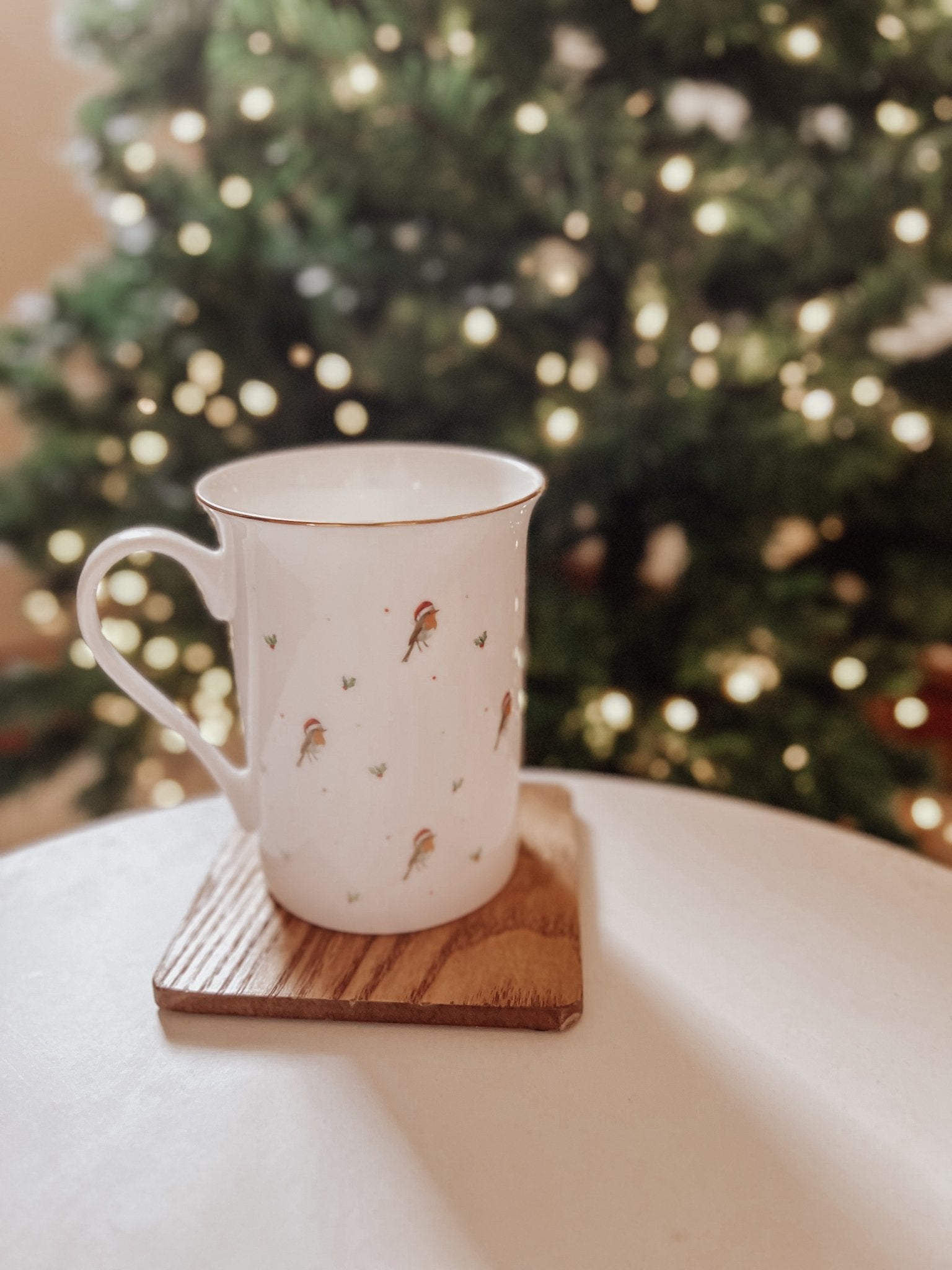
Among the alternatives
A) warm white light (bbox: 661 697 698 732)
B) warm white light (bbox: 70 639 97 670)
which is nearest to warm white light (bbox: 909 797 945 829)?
warm white light (bbox: 661 697 698 732)

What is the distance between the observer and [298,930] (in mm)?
455

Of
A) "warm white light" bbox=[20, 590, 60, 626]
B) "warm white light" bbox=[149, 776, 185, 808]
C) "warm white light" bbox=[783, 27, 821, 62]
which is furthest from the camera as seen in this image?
"warm white light" bbox=[149, 776, 185, 808]

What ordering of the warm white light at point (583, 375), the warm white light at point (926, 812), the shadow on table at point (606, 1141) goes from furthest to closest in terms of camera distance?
the warm white light at point (926, 812), the warm white light at point (583, 375), the shadow on table at point (606, 1141)

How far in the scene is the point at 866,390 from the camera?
102cm

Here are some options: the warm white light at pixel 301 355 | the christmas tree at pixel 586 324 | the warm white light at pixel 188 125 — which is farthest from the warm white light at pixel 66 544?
the warm white light at pixel 188 125

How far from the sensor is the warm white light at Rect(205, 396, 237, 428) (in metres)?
1.09

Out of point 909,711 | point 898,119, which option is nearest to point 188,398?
point 898,119

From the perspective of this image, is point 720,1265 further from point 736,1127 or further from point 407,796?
point 407,796

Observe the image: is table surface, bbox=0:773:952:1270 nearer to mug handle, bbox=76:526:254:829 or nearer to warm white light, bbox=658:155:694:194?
mug handle, bbox=76:526:254:829

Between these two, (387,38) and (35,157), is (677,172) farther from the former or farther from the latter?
(35,157)

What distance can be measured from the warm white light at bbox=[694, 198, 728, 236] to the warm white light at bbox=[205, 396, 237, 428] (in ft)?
1.75

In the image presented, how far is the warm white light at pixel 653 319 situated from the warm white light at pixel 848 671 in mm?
413

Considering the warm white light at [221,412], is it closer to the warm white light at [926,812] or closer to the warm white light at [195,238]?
the warm white light at [195,238]

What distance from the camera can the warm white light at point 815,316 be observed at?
981 mm
